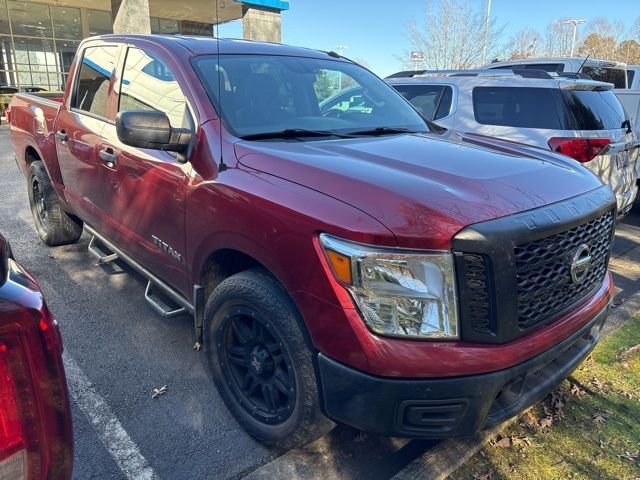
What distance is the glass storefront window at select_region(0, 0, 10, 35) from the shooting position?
1944 cm

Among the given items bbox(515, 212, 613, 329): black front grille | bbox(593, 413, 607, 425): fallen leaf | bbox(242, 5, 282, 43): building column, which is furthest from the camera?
bbox(242, 5, 282, 43): building column

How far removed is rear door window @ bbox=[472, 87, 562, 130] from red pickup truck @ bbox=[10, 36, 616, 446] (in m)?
2.30

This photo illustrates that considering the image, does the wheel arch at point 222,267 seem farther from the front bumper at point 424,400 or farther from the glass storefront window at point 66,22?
the glass storefront window at point 66,22

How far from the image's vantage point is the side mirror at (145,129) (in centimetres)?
255

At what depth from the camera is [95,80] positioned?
399 centimetres

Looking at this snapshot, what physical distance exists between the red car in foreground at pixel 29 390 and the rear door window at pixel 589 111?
5.05m

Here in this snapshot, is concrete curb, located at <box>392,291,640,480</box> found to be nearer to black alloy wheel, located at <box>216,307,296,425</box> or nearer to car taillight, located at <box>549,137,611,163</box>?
black alloy wheel, located at <box>216,307,296,425</box>

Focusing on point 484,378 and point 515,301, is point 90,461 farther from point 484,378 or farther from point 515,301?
point 515,301

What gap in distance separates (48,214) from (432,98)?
4.50 metres

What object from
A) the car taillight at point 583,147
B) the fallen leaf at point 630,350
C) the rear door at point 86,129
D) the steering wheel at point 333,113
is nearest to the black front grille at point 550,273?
the fallen leaf at point 630,350

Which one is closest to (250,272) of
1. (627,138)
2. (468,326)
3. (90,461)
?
(468,326)

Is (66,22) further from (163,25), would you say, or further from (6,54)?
(163,25)

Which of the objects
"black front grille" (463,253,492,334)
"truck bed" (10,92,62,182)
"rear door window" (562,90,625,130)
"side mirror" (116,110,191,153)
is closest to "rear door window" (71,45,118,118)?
"truck bed" (10,92,62,182)

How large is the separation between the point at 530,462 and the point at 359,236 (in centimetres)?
155
